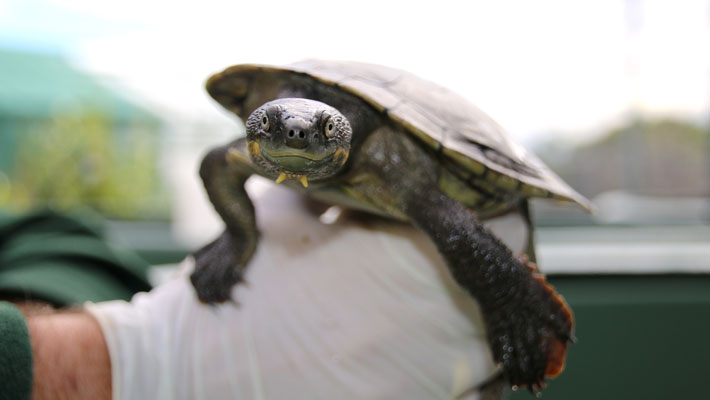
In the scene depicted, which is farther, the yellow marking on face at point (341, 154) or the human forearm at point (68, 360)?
the human forearm at point (68, 360)

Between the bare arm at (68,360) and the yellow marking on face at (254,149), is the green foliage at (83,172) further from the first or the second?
the yellow marking on face at (254,149)

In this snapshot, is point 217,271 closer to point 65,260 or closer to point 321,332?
point 321,332

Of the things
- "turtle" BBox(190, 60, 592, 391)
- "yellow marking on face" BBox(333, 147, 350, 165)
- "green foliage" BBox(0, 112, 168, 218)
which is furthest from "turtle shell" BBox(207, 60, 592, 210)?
"green foliage" BBox(0, 112, 168, 218)

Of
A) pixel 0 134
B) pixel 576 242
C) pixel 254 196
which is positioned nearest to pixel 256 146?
pixel 254 196

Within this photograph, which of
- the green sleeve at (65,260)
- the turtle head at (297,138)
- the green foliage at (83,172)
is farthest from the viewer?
the green foliage at (83,172)

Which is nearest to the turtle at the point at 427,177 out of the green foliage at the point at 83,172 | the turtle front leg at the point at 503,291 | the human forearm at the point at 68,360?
the turtle front leg at the point at 503,291

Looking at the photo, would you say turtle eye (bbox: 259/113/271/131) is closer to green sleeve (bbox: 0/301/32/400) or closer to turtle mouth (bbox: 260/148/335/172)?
turtle mouth (bbox: 260/148/335/172)
